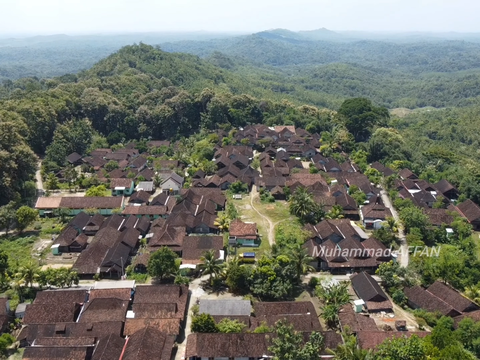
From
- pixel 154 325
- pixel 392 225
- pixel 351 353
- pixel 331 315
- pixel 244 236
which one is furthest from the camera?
pixel 392 225

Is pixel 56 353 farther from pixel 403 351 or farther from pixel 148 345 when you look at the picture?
pixel 403 351

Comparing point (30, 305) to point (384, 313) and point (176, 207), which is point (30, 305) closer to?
point (176, 207)

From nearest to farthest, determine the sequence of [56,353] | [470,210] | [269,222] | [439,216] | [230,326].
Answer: [56,353] → [230,326] → [269,222] → [439,216] → [470,210]

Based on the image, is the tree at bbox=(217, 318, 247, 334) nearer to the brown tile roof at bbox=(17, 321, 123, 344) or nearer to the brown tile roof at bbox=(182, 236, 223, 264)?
the brown tile roof at bbox=(17, 321, 123, 344)

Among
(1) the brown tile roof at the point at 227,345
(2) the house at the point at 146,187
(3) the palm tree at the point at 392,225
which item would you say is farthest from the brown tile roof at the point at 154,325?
(2) the house at the point at 146,187

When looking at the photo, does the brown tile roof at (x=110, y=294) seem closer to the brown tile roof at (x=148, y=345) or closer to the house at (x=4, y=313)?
the brown tile roof at (x=148, y=345)

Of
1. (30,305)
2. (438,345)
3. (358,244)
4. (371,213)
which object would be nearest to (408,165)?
(371,213)

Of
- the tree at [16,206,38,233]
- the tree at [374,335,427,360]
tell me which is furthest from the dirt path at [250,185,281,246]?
the tree at [16,206,38,233]

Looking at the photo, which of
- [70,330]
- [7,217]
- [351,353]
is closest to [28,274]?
[70,330]
